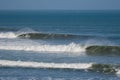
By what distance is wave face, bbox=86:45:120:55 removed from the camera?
127ft

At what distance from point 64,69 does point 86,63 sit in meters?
2.28

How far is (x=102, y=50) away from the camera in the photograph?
131 feet

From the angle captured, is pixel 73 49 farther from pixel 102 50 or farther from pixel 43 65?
pixel 43 65

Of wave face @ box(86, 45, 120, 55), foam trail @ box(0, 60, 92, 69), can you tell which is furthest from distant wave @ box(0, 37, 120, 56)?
foam trail @ box(0, 60, 92, 69)

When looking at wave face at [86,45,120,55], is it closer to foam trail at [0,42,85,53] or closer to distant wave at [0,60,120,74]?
foam trail at [0,42,85,53]

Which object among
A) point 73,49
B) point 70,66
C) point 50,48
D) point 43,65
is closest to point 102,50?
point 73,49

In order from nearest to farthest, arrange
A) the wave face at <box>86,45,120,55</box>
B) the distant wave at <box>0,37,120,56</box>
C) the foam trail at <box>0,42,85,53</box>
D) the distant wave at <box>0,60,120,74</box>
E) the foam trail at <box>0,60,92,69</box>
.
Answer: the distant wave at <box>0,60,120,74</box> → the foam trail at <box>0,60,92,69</box> → the wave face at <box>86,45,120,55</box> → the distant wave at <box>0,37,120,56</box> → the foam trail at <box>0,42,85,53</box>

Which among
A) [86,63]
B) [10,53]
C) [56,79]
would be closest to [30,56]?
[10,53]

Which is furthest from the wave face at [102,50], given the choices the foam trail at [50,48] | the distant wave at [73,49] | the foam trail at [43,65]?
the foam trail at [43,65]

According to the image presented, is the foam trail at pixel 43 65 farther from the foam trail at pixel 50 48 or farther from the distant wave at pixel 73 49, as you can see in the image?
the foam trail at pixel 50 48

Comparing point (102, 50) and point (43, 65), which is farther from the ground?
point (102, 50)

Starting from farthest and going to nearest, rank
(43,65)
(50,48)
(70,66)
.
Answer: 1. (50,48)
2. (43,65)
3. (70,66)

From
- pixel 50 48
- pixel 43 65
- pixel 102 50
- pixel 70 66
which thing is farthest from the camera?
pixel 50 48

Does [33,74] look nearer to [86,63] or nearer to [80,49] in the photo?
[86,63]
